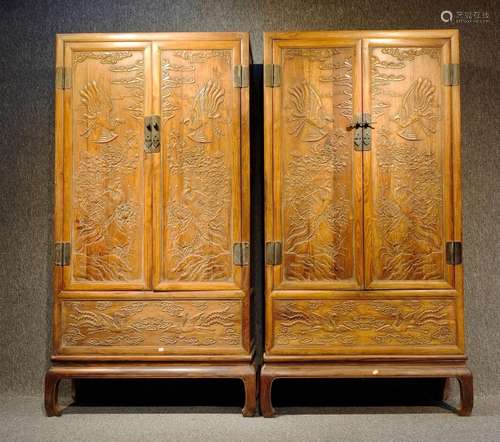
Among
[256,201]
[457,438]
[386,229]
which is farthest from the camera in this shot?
[256,201]

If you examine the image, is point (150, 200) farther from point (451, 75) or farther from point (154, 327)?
point (451, 75)

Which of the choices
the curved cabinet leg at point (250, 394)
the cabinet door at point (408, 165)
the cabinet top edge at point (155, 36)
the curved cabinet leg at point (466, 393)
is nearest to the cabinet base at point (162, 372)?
the curved cabinet leg at point (250, 394)

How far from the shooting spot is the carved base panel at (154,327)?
266cm

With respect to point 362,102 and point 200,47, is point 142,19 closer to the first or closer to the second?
point 200,47

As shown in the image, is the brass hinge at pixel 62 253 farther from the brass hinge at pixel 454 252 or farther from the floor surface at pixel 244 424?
the brass hinge at pixel 454 252

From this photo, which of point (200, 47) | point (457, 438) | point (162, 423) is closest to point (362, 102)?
point (200, 47)

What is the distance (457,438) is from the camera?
242 cm

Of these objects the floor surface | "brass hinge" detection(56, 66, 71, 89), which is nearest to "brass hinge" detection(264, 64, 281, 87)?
"brass hinge" detection(56, 66, 71, 89)

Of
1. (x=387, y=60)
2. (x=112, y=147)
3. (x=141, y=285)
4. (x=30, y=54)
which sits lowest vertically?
(x=141, y=285)

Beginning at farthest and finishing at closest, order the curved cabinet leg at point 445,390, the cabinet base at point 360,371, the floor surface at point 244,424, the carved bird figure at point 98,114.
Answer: the curved cabinet leg at point 445,390, the carved bird figure at point 98,114, the cabinet base at point 360,371, the floor surface at point 244,424

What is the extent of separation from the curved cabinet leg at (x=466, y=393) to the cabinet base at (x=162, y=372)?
0.96m

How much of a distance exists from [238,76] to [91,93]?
Result: 0.70 metres

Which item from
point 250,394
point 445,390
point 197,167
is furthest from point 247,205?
point 445,390

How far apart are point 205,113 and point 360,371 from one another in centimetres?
140
